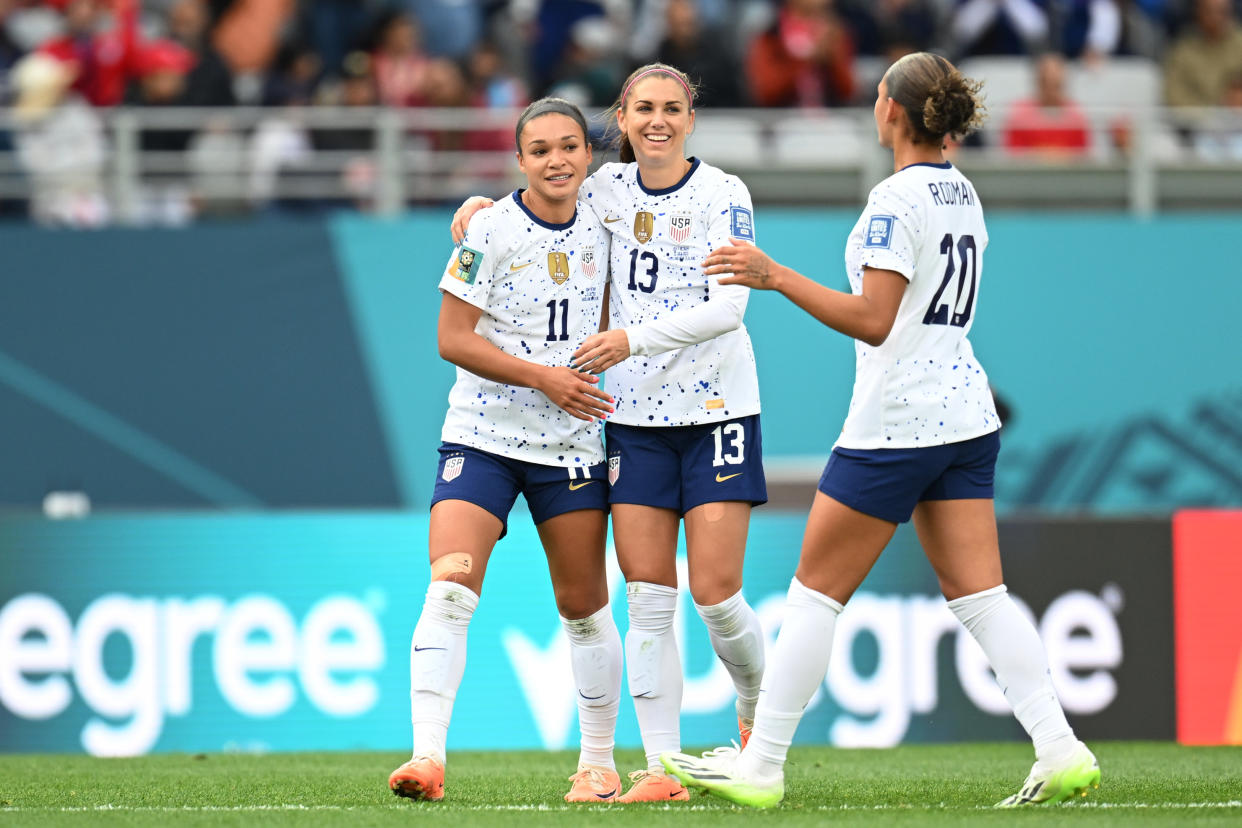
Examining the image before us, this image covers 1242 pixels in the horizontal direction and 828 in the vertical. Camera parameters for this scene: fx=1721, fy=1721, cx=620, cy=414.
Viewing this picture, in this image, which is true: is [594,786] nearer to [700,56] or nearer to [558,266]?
[558,266]

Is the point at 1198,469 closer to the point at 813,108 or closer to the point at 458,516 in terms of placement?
the point at 813,108

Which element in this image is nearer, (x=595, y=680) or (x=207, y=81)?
→ (x=595, y=680)

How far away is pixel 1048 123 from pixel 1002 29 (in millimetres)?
1423

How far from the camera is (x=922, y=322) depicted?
496cm

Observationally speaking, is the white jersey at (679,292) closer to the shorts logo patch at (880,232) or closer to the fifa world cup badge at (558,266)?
the fifa world cup badge at (558,266)

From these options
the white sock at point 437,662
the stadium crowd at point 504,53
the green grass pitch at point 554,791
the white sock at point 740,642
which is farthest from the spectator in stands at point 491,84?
the white sock at point 437,662

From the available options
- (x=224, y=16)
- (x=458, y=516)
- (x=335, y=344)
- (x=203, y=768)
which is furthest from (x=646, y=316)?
(x=224, y=16)

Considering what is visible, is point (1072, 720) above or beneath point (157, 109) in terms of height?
beneath

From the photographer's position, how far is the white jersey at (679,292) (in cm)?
538

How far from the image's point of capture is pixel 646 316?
5.39m

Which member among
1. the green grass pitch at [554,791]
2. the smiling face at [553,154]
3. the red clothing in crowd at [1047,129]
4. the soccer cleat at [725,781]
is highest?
the red clothing in crowd at [1047,129]

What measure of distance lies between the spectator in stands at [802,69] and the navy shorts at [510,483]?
7603 mm

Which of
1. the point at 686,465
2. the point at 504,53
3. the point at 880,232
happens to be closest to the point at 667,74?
the point at 880,232

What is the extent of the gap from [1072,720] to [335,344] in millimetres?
5641
